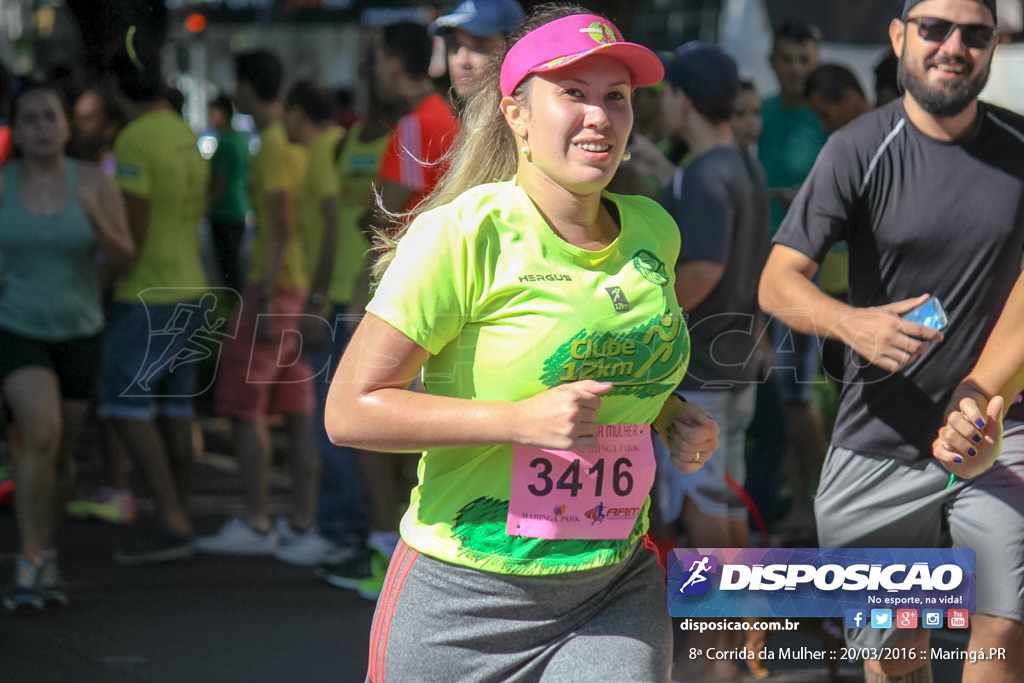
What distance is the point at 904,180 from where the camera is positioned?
10.2 feet

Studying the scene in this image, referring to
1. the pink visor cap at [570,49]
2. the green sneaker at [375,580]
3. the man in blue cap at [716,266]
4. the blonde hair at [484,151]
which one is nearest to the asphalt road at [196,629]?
the green sneaker at [375,580]

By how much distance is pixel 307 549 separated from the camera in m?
5.46

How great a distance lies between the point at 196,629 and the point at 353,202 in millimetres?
1695

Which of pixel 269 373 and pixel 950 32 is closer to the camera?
pixel 950 32

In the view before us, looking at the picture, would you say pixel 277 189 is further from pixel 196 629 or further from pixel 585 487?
pixel 585 487

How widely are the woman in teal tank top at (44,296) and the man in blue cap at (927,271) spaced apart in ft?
8.84

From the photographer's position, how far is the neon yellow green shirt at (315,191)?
17.4 ft

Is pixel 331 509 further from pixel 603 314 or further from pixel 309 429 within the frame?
pixel 603 314

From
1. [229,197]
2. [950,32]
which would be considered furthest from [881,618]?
[229,197]

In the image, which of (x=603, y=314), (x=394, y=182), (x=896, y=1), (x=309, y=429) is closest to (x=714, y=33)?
(x=896, y=1)

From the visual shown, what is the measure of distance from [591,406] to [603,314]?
0.20 metres

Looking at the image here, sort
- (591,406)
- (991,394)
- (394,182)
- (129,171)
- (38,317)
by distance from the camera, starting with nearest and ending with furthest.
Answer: (591,406) → (991,394) → (394,182) → (38,317) → (129,171)

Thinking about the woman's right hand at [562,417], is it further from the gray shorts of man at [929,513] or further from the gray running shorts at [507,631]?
the gray shorts of man at [929,513]

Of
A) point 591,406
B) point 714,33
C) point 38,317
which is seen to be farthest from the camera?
point 714,33
